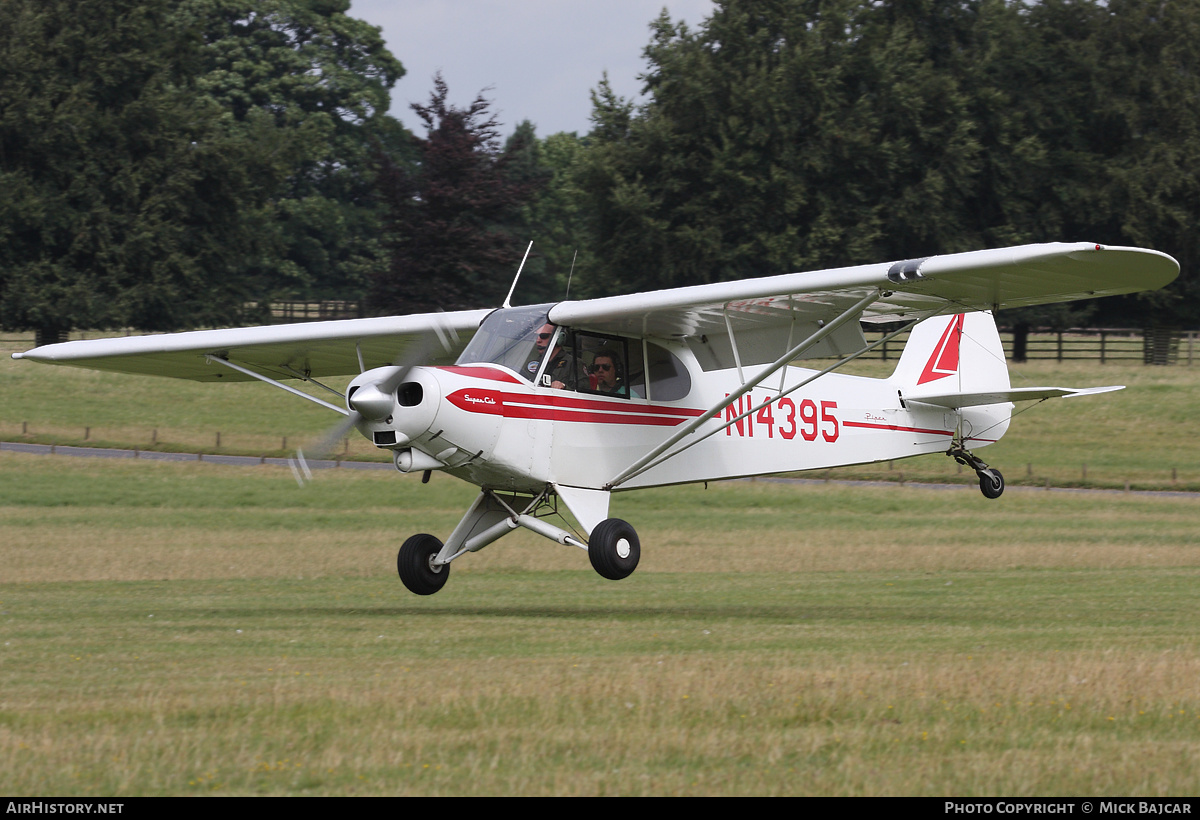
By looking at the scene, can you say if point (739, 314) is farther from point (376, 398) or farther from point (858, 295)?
point (376, 398)

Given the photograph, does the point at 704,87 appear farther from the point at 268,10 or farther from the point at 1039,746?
the point at 1039,746

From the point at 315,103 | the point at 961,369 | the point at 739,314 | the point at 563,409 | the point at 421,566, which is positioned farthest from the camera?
the point at 315,103

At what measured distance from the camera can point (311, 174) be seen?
84.6 m

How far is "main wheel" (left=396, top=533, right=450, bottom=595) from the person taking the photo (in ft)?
52.5

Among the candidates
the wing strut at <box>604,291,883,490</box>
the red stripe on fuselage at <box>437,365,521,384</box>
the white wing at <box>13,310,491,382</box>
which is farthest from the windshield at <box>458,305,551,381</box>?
the wing strut at <box>604,291,883,490</box>

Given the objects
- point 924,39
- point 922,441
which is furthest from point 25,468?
point 924,39

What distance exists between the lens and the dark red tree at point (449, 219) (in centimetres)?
5459

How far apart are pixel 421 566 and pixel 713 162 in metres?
43.3

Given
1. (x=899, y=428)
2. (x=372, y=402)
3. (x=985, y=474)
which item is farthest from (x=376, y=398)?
(x=985, y=474)

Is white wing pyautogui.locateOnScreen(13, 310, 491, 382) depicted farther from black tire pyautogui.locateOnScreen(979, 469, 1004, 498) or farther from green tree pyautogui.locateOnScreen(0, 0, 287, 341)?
green tree pyautogui.locateOnScreen(0, 0, 287, 341)

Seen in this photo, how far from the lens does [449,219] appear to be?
56000 mm

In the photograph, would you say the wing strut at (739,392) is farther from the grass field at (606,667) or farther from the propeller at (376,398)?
the propeller at (376,398)

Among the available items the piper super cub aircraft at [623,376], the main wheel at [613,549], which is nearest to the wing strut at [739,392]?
the piper super cub aircraft at [623,376]

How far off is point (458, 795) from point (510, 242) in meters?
49.4
